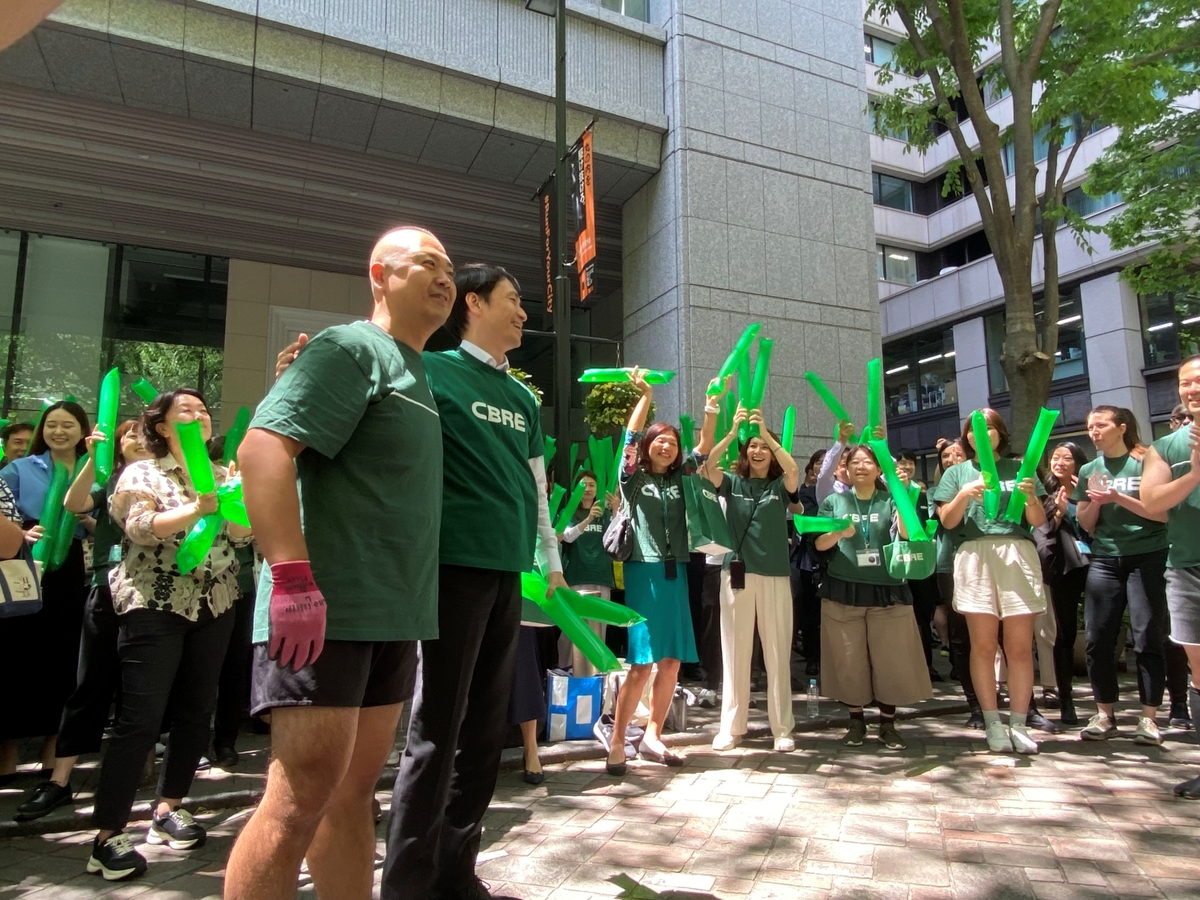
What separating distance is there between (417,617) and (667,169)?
9.21 meters

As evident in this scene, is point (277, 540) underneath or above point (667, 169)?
underneath

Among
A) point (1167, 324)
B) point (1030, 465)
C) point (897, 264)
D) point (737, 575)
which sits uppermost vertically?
point (897, 264)

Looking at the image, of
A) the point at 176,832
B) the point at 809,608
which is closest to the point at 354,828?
the point at 176,832

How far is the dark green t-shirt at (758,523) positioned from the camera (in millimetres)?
5219

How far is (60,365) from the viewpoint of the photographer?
1265 centimetres

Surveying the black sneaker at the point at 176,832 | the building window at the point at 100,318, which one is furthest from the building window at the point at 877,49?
the black sneaker at the point at 176,832

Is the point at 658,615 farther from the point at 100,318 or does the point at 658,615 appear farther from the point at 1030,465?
the point at 100,318

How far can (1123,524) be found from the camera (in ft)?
17.1

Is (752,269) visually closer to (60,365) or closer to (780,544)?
(780,544)

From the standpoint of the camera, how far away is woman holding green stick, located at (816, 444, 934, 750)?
5164 millimetres

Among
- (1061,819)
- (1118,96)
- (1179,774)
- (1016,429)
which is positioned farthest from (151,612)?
(1118,96)

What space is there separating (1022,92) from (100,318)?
13.2 metres

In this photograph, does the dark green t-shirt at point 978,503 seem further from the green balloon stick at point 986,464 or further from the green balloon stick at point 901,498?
the green balloon stick at point 901,498

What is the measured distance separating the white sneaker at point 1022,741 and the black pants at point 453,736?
146 inches
